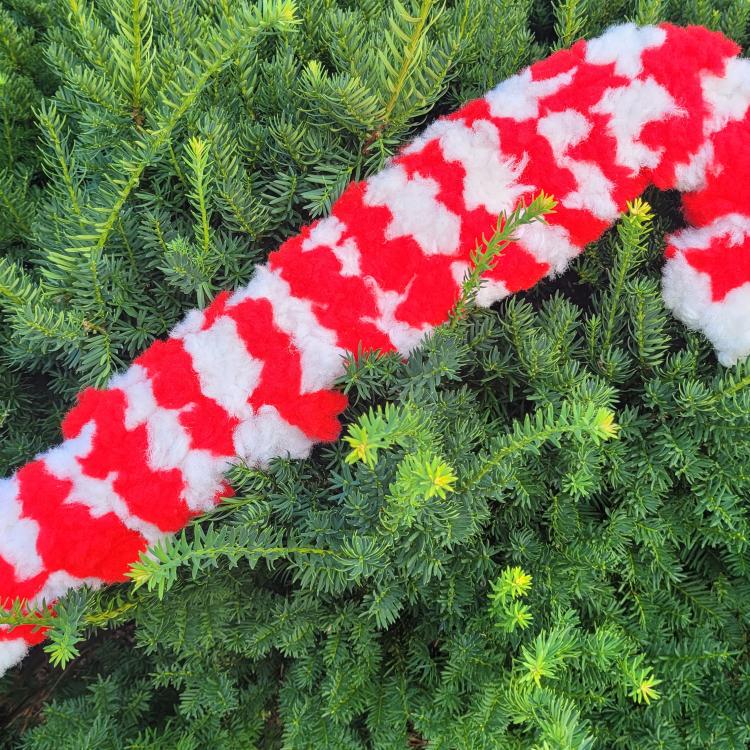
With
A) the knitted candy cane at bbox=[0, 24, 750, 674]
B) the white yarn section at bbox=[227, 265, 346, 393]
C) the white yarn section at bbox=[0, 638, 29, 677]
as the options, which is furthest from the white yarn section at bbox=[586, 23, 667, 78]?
the white yarn section at bbox=[0, 638, 29, 677]

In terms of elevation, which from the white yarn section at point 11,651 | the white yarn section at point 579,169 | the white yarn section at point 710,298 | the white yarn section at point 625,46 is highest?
the white yarn section at point 625,46

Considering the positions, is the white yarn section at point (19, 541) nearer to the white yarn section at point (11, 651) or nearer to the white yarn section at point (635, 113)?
the white yarn section at point (11, 651)

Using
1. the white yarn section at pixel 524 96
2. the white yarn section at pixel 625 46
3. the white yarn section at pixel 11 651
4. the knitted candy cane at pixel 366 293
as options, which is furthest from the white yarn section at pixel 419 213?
the white yarn section at pixel 11 651

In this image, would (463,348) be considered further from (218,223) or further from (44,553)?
(44,553)

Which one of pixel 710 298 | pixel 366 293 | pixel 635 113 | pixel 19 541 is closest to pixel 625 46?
pixel 635 113

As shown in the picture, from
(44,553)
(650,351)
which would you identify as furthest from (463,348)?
(44,553)

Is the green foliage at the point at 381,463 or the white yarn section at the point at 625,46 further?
the white yarn section at the point at 625,46

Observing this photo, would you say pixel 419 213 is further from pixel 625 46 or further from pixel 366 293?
pixel 625 46

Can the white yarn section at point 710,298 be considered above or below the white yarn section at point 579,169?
below
